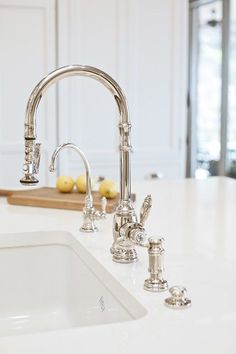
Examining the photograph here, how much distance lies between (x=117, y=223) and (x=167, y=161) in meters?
2.61

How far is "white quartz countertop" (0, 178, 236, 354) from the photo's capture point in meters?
0.79

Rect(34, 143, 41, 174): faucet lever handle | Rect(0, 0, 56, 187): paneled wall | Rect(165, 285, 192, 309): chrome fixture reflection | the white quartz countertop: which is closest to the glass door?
Rect(0, 0, 56, 187): paneled wall

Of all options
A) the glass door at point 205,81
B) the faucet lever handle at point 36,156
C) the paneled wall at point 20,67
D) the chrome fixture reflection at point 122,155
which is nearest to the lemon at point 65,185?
the chrome fixture reflection at point 122,155

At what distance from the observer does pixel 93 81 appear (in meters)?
3.52

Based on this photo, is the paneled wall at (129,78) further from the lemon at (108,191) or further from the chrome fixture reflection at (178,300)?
the chrome fixture reflection at (178,300)

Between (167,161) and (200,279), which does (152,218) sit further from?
(167,161)

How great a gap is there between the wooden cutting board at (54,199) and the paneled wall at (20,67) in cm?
141

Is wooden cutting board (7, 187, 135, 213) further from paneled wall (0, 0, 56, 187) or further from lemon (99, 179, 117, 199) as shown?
paneled wall (0, 0, 56, 187)

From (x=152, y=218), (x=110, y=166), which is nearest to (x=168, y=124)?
(x=110, y=166)

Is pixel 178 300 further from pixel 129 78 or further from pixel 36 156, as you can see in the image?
pixel 129 78

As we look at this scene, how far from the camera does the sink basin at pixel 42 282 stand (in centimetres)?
141

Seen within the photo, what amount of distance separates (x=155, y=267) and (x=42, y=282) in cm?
57

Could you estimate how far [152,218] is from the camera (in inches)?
68.5

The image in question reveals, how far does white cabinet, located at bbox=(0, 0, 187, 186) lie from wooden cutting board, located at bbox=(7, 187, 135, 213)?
1446mm
